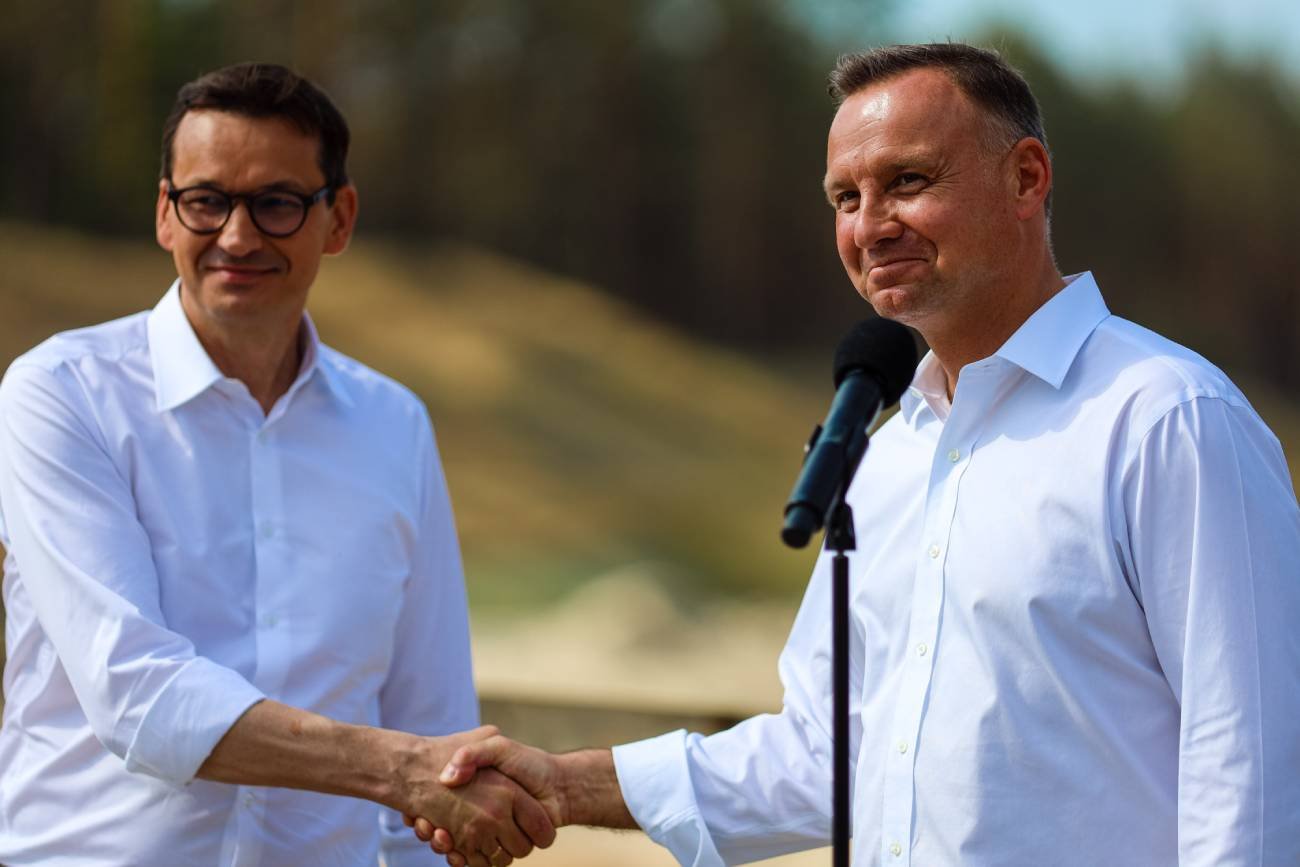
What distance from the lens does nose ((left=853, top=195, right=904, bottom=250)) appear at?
2.08 m

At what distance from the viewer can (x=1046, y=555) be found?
189cm

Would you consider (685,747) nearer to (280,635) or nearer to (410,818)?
(410,818)

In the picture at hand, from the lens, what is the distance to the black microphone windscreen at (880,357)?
1765 mm

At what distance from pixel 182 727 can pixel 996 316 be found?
55.5 inches

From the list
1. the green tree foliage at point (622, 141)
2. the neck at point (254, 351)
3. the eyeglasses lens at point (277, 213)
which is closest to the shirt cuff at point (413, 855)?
the neck at point (254, 351)

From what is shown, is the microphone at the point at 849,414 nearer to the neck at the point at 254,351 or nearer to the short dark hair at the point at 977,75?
the short dark hair at the point at 977,75

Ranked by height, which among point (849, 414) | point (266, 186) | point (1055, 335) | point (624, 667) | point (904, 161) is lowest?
point (624, 667)

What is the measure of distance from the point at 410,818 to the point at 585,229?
290 centimetres

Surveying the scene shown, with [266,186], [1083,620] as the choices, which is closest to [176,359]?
[266,186]

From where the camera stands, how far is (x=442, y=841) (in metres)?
2.61

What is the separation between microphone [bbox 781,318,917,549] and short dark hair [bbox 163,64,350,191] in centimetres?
136

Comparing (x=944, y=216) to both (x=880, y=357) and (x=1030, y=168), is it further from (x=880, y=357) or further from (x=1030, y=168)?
(x=880, y=357)

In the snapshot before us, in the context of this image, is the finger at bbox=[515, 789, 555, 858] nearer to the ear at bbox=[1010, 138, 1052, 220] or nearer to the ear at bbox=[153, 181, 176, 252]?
the ear at bbox=[153, 181, 176, 252]

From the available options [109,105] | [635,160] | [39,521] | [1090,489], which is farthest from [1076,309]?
[109,105]
